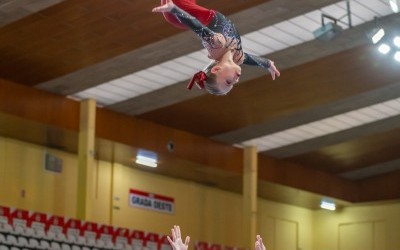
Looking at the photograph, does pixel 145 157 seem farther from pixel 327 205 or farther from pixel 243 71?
pixel 327 205

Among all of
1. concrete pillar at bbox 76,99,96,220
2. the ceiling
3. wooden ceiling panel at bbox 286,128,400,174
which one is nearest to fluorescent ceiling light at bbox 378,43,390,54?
the ceiling

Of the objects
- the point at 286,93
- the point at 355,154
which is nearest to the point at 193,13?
the point at 286,93

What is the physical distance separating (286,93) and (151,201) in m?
5.99

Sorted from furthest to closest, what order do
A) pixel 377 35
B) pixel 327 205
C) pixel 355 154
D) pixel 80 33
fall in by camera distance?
pixel 327 205
pixel 355 154
pixel 80 33
pixel 377 35

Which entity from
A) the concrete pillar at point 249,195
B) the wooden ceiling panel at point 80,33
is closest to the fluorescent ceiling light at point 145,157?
the concrete pillar at point 249,195

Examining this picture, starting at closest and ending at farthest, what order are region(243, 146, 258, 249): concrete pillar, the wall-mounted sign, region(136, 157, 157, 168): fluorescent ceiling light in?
region(136, 157, 157, 168): fluorescent ceiling light, the wall-mounted sign, region(243, 146, 258, 249): concrete pillar

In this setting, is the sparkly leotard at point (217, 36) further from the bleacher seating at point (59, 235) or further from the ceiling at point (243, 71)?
the bleacher seating at point (59, 235)

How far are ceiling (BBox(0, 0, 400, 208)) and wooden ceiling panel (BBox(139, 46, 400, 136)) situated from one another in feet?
0.09

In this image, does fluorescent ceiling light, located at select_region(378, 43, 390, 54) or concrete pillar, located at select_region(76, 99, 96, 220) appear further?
concrete pillar, located at select_region(76, 99, 96, 220)

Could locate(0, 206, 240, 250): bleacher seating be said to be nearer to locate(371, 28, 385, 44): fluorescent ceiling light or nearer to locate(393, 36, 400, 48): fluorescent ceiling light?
locate(371, 28, 385, 44): fluorescent ceiling light

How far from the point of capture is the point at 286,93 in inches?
874

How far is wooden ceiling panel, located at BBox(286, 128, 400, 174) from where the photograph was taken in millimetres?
26266

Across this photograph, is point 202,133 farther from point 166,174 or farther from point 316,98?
point 316,98

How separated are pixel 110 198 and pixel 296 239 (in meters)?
8.36
